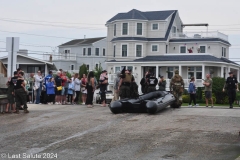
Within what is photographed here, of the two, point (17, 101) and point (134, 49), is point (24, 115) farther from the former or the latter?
point (134, 49)

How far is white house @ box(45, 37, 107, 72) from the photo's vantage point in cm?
7581

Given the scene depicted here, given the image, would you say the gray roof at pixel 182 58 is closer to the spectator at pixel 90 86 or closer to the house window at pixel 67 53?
the house window at pixel 67 53

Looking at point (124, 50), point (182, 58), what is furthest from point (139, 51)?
point (182, 58)

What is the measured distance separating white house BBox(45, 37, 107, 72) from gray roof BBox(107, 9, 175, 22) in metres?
14.1

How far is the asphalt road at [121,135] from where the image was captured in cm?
1164

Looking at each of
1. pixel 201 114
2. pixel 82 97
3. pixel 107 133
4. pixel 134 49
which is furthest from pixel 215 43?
pixel 107 133

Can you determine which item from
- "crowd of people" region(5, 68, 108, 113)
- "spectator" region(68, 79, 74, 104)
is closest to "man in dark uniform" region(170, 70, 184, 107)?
"crowd of people" region(5, 68, 108, 113)

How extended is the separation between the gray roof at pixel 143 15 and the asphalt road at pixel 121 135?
42931mm

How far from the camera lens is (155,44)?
201 ft

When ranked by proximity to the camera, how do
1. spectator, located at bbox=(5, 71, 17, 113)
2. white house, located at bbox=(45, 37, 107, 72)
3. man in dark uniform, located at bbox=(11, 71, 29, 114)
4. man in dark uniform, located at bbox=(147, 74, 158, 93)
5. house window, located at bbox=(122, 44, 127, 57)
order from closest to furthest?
man in dark uniform, located at bbox=(11, 71, 29, 114)
spectator, located at bbox=(5, 71, 17, 113)
man in dark uniform, located at bbox=(147, 74, 158, 93)
house window, located at bbox=(122, 44, 127, 57)
white house, located at bbox=(45, 37, 107, 72)

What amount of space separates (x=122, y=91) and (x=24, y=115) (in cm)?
440

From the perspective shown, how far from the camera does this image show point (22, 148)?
12469 mm

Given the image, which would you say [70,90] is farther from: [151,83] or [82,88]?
[151,83]

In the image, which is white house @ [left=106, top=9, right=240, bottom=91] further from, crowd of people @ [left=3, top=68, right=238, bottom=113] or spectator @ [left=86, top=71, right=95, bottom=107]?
spectator @ [left=86, top=71, right=95, bottom=107]
